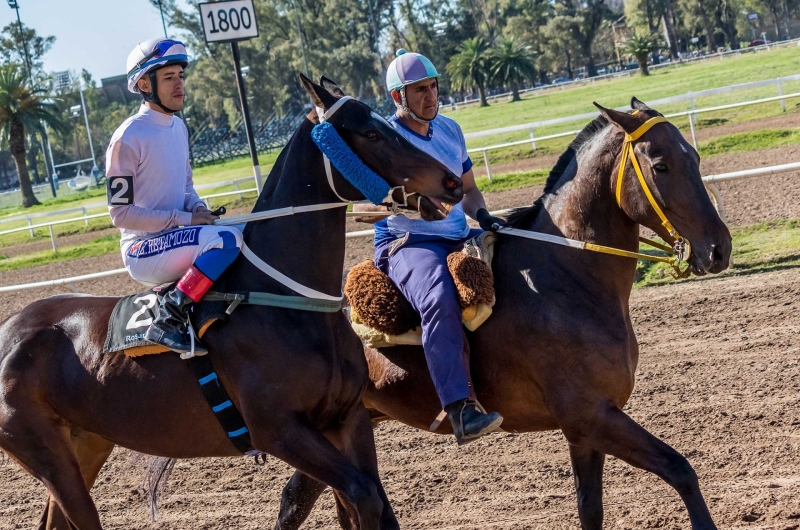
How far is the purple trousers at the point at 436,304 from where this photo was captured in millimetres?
4469

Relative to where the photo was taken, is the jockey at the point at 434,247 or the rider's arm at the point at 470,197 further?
the rider's arm at the point at 470,197

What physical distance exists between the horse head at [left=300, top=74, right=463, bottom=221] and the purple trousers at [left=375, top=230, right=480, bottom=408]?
0.69 metres

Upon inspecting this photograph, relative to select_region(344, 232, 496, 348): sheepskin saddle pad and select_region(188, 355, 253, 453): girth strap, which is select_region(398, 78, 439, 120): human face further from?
select_region(188, 355, 253, 453): girth strap

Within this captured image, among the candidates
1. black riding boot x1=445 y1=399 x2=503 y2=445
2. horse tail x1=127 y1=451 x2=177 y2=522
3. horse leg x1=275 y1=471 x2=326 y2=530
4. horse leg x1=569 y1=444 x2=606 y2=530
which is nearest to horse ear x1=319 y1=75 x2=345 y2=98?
black riding boot x1=445 y1=399 x2=503 y2=445

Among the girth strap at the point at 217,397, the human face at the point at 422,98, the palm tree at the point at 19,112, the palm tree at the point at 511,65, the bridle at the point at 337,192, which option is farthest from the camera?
the palm tree at the point at 511,65

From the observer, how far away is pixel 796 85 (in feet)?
91.7

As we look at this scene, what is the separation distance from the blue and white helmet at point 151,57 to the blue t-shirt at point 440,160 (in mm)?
1154

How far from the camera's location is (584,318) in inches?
175

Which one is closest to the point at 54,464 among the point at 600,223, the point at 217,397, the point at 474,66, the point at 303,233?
the point at 217,397

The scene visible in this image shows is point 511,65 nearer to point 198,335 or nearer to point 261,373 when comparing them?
point 198,335

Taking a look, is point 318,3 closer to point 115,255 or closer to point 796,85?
point 796,85

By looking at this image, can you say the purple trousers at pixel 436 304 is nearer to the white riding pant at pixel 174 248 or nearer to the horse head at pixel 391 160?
the horse head at pixel 391 160

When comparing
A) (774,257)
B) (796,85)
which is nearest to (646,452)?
(774,257)

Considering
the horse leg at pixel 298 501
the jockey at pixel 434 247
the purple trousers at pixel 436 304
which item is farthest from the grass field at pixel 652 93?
the horse leg at pixel 298 501
